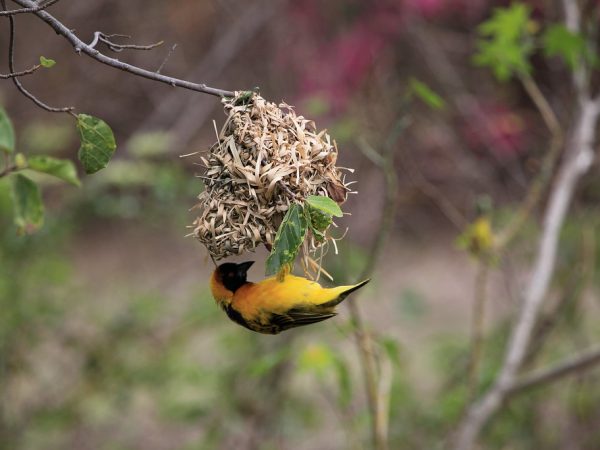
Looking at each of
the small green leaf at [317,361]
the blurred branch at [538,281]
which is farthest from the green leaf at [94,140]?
the blurred branch at [538,281]

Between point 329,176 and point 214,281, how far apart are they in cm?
62

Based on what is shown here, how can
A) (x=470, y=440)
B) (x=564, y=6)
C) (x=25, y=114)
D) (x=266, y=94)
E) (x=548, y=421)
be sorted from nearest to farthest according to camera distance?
(x=470, y=440) < (x=564, y=6) < (x=548, y=421) < (x=266, y=94) < (x=25, y=114)

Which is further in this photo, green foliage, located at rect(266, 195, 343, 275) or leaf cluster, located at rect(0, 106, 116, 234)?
leaf cluster, located at rect(0, 106, 116, 234)

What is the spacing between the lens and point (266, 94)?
7938mm

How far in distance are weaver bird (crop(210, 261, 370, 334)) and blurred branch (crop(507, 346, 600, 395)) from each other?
4.68 feet

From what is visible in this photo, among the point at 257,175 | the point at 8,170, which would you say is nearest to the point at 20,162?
the point at 8,170

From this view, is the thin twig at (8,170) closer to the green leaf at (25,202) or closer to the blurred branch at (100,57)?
the green leaf at (25,202)

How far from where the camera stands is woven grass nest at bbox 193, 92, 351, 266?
2082 mm

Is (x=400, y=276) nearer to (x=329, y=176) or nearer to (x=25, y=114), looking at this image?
(x=25, y=114)

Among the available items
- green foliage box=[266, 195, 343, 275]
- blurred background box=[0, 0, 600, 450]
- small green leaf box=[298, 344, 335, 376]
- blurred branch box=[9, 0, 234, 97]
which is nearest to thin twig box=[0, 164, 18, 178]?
blurred branch box=[9, 0, 234, 97]

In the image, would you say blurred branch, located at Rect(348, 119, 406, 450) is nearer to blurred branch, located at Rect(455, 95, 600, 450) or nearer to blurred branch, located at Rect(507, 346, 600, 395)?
blurred branch, located at Rect(455, 95, 600, 450)

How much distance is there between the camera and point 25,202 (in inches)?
80.2

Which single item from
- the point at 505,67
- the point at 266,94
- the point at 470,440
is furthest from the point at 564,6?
the point at 266,94

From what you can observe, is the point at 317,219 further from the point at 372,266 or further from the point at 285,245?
the point at 372,266
